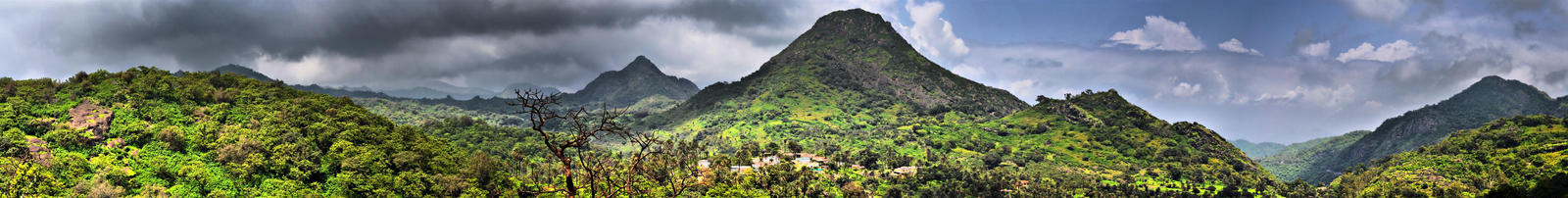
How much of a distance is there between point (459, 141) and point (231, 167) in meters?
74.6

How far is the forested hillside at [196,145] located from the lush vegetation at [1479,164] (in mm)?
111482

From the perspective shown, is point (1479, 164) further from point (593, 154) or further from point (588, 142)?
point (588, 142)

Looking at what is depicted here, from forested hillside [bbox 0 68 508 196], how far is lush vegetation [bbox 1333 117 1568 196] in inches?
4389

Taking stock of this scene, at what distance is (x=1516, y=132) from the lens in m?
110

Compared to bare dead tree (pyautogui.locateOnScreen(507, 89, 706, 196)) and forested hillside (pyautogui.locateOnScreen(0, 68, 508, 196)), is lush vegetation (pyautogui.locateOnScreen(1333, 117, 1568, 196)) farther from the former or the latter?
forested hillside (pyautogui.locateOnScreen(0, 68, 508, 196))

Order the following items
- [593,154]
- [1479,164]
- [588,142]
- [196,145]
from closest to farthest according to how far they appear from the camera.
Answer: [588,142], [196,145], [593,154], [1479,164]

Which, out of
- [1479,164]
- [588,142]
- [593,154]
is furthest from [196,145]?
[1479,164]

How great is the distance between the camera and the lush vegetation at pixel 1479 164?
288ft

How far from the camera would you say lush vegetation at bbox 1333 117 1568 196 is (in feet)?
288

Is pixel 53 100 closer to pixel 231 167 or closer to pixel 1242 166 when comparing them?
pixel 231 167

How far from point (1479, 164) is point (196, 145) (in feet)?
527

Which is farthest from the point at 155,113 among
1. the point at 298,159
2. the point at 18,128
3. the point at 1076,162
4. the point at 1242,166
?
the point at 1242,166

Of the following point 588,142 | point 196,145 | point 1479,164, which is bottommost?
point 588,142

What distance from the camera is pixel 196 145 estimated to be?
5222 centimetres
